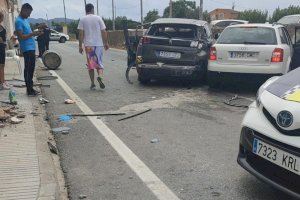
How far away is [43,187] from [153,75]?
21.3 ft

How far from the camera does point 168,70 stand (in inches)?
400

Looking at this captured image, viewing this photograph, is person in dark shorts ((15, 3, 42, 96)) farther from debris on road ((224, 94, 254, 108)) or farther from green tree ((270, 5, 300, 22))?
green tree ((270, 5, 300, 22))

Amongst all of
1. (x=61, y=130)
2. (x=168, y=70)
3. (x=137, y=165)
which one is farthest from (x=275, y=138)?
(x=168, y=70)

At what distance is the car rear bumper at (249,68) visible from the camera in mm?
8984

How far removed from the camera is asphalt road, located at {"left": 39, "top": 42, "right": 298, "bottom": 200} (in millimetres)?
4305

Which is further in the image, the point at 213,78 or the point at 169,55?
the point at 169,55

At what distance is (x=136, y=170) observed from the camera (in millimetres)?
4812

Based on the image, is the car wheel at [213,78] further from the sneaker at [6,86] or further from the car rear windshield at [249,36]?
the sneaker at [6,86]

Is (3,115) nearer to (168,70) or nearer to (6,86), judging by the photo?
(6,86)

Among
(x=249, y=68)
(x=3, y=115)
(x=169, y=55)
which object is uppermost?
(x=169, y=55)

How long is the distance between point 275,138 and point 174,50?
6.75 meters

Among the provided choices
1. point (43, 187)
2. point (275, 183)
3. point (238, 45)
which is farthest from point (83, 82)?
point (275, 183)

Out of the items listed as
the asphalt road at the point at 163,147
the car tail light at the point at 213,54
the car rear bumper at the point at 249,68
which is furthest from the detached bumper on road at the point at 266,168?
the car tail light at the point at 213,54

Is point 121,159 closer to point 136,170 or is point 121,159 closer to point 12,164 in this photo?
point 136,170
